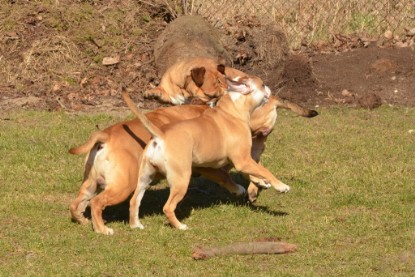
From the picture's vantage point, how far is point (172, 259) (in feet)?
26.1

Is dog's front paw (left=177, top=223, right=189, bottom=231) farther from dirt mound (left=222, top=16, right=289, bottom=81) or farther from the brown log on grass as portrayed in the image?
dirt mound (left=222, top=16, right=289, bottom=81)

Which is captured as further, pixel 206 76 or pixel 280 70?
pixel 280 70

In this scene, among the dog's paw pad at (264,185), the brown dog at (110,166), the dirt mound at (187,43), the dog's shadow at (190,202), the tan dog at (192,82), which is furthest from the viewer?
the dirt mound at (187,43)

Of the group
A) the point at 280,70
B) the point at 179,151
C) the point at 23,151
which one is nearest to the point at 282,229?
the point at 179,151

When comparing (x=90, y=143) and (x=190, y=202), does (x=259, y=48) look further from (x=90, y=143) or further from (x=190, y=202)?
(x=90, y=143)

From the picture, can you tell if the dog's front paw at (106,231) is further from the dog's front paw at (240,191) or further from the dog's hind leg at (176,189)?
the dog's front paw at (240,191)

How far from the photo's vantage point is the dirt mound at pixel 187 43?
602 inches

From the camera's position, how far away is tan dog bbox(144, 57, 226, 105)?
1095 cm

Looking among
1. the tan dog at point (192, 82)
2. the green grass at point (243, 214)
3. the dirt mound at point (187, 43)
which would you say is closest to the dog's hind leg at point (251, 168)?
the green grass at point (243, 214)

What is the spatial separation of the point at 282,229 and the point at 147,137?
154 cm

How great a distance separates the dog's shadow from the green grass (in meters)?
0.02

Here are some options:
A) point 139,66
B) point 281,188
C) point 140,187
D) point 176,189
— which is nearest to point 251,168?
point 281,188

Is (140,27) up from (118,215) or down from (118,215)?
down

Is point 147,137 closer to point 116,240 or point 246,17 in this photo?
point 116,240
